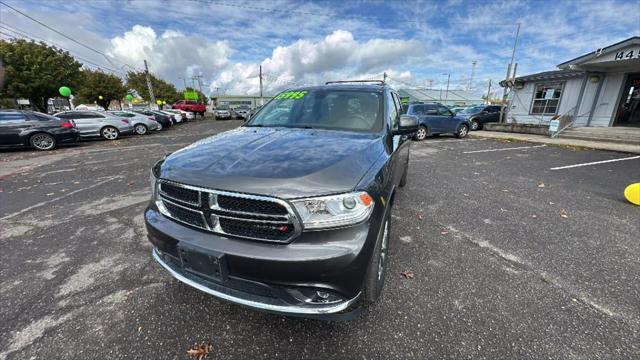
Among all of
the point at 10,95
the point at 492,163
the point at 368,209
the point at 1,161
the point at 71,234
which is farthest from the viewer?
the point at 10,95

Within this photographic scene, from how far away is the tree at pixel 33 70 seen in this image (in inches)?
733

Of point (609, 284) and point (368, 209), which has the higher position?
point (368, 209)

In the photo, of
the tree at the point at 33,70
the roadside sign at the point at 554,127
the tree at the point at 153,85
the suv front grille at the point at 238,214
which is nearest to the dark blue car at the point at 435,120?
the roadside sign at the point at 554,127

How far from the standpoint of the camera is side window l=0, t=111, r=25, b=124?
9.45 meters

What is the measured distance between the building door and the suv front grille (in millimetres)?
18562

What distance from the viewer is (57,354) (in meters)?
Result: 1.75

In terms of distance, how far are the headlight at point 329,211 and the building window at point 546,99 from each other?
19290 mm

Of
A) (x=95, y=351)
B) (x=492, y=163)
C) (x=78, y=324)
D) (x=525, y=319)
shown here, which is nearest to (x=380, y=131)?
(x=525, y=319)

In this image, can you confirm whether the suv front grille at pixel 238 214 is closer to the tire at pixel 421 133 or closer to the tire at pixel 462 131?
the tire at pixel 421 133

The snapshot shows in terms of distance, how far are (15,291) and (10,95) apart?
27933 mm

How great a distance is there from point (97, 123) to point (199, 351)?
1584 cm

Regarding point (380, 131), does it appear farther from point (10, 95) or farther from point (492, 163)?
point (10, 95)

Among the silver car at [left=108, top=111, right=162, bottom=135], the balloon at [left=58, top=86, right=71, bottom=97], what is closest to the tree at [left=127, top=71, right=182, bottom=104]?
the balloon at [left=58, top=86, right=71, bottom=97]

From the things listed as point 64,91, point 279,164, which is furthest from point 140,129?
point 279,164
